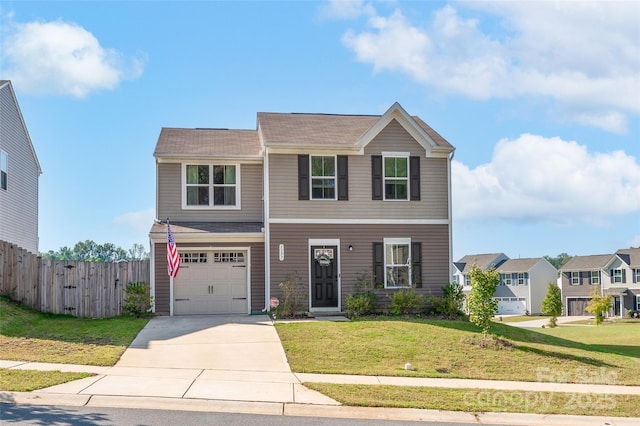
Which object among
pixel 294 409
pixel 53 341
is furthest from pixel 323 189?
pixel 294 409

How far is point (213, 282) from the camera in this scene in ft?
74.4

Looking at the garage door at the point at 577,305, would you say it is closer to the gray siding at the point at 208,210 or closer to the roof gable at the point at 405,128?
the roof gable at the point at 405,128

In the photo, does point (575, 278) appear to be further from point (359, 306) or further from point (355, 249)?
point (359, 306)

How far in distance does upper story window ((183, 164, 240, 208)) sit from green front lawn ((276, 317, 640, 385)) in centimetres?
662

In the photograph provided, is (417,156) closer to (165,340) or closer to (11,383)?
(165,340)

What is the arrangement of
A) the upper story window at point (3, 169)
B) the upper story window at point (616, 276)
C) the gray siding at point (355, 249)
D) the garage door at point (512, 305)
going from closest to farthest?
the gray siding at point (355, 249)
the upper story window at point (3, 169)
the upper story window at point (616, 276)
the garage door at point (512, 305)

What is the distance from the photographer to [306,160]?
22.7m

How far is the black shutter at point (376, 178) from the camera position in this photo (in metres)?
23.0

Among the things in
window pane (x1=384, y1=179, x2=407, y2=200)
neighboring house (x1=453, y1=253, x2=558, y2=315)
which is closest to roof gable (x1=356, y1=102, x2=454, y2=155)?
window pane (x1=384, y1=179, x2=407, y2=200)

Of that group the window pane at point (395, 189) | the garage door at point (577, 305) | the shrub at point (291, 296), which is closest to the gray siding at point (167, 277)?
the shrub at point (291, 296)

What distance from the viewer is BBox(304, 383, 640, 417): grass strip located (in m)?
11.0

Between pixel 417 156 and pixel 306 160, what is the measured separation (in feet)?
13.3

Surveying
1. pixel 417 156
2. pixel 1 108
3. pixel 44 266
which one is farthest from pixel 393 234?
pixel 1 108

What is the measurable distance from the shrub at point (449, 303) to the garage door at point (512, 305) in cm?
5128
